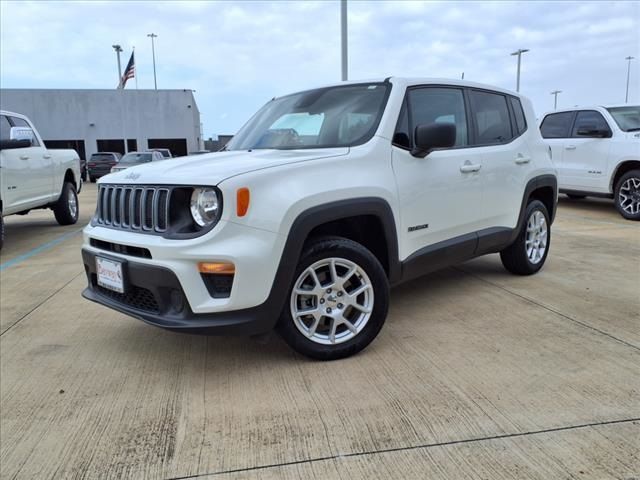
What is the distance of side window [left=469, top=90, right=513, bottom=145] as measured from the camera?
14.4 ft

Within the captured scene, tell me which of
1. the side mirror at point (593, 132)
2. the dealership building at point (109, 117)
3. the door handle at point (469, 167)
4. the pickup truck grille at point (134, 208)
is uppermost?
the dealership building at point (109, 117)

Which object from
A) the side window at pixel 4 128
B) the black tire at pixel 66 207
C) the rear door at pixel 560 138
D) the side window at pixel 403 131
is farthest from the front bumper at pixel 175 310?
the rear door at pixel 560 138

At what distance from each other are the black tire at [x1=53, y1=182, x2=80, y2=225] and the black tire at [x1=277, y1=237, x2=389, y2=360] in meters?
8.05

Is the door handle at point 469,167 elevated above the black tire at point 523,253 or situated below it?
above

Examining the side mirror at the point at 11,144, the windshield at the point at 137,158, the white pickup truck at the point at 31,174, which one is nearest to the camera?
the side mirror at the point at 11,144

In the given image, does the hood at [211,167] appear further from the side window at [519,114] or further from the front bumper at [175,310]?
the side window at [519,114]

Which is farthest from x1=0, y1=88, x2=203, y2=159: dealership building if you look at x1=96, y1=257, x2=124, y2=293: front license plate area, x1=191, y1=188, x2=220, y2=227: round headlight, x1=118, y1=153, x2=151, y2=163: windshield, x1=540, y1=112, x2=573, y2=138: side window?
x1=191, y1=188, x2=220, y2=227: round headlight

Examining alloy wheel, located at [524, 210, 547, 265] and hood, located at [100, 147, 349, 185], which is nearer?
hood, located at [100, 147, 349, 185]

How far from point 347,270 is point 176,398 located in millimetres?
1246

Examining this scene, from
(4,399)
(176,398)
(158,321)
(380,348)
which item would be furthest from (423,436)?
(4,399)

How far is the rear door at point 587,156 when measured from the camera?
9.30m

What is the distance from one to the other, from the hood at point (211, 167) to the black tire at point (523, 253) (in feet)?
8.05

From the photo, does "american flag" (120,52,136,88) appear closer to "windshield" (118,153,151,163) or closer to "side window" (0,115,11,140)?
"windshield" (118,153,151,163)

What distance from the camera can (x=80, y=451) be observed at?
94.7 inches
